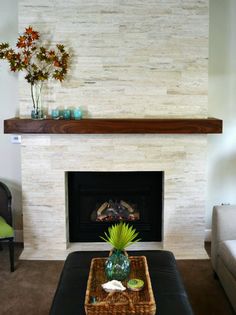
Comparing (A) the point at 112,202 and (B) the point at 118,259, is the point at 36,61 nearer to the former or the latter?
(A) the point at 112,202

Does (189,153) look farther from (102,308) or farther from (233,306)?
(102,308)

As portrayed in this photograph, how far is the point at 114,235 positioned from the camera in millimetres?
2305

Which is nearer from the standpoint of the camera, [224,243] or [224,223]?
[224,243]

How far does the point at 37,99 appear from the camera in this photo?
12.2 feet

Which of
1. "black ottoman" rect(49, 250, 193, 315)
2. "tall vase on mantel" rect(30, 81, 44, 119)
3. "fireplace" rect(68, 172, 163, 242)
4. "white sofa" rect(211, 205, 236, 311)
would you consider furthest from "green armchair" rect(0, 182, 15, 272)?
"white sofa" rect(211, 205, 236, 311)

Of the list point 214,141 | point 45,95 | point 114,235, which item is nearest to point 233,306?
point 114,235

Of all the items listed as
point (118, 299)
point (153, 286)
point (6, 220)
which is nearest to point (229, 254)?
point (153, 286)

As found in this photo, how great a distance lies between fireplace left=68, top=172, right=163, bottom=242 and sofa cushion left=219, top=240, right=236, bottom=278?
1.04 meters

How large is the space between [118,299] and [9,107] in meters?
2.47

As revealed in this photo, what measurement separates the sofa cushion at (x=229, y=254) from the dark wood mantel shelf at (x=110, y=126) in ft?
3.42

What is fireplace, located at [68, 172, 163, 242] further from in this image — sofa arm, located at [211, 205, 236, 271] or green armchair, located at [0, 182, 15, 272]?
sofa arm, located at [211, 205, 236, 271]

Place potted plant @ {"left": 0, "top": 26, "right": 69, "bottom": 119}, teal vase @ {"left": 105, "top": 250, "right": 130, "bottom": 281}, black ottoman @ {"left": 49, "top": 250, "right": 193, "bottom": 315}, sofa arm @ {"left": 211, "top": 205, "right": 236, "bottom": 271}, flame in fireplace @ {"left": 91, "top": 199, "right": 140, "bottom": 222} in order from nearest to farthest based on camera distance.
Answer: black ottoman @ {"left": 49, "top": 250, "right": 193, "bottom": 315} → teal vase @ {"left": 105, "top": 250, "right": 130, "bottom": 281} → sofa arm @ {"left": 211, "top": 205, "right": 236, "bottom": 271} → potted plant @ {"left": 0, "top": 26, "right": 69, "bottom": 119} → flame in fireplace @ {"left": 91, "top": 199, "right": 140, "bottom": 222}

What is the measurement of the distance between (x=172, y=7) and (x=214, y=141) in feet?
4.37

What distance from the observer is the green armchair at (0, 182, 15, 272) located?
3451mm
